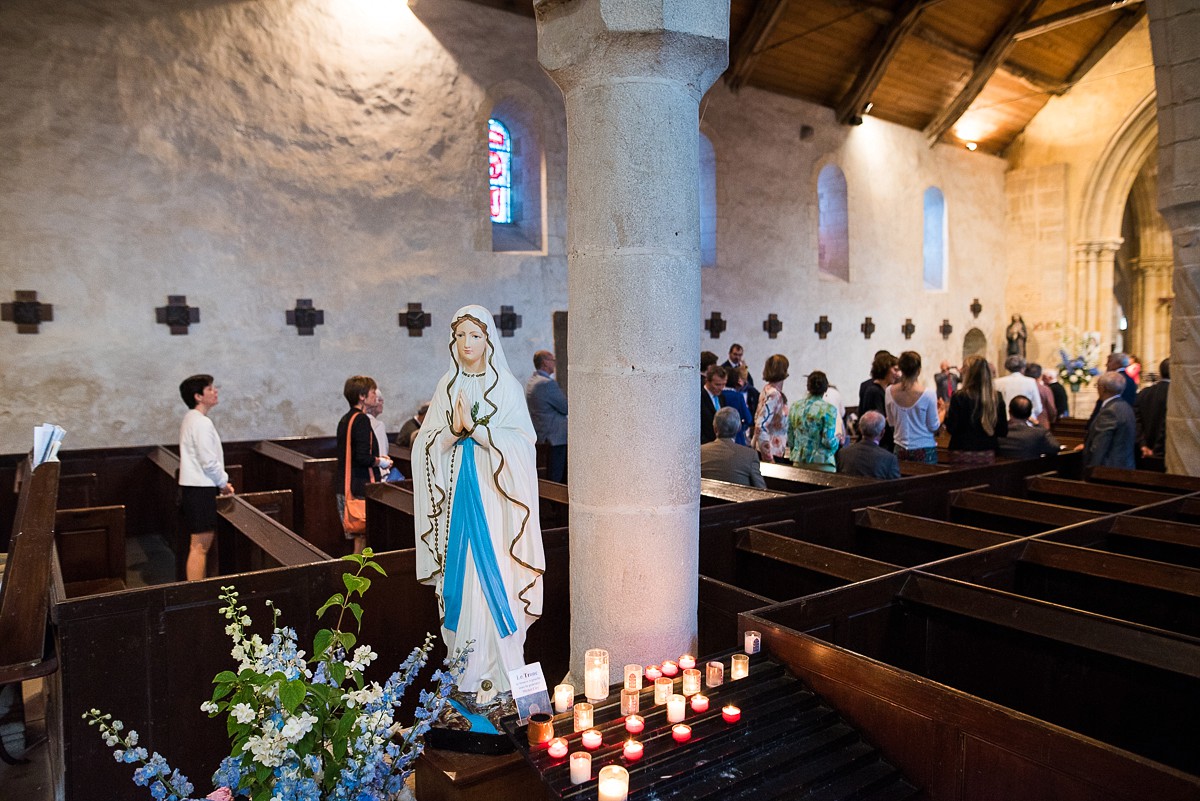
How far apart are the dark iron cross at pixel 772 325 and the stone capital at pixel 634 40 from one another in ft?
31.2

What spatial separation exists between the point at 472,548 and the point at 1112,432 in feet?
18.5

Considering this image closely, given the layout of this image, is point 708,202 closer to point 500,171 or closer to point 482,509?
point 500,171

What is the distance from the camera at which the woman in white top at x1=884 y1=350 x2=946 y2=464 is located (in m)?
6.57

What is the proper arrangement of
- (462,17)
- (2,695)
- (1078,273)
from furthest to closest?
(1078,273)
(462,17)
(2,695)

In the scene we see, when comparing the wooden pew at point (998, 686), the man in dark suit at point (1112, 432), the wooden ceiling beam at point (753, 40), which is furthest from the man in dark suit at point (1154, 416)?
the wooden ceiling beam at point (753, 40)

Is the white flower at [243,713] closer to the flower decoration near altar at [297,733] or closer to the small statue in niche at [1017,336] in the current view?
the flower decoration near altar at [297,733]

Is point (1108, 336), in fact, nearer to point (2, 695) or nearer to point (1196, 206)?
point (1196, 206)

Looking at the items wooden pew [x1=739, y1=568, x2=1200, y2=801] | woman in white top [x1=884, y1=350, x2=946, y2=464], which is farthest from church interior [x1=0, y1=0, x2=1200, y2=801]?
woman in white top [x1=884, y1=350, x2=946, y2=464]

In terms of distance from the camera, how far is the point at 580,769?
1895mm

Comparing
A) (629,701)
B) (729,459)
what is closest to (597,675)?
(629,701)

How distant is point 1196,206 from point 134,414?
8.61 m

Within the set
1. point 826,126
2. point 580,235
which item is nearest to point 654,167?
point 580,235

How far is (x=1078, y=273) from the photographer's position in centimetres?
1478

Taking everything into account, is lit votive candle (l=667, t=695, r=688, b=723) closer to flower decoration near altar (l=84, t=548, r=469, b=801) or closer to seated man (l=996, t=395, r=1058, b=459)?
flower decoration near altar (l=84, t=548, r=469, b=801)
